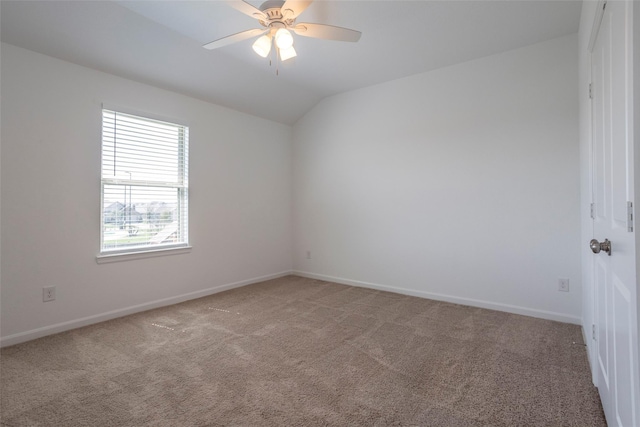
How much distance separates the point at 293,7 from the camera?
2076 mm

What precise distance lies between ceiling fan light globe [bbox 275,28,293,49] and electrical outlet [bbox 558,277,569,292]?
3.20 metres

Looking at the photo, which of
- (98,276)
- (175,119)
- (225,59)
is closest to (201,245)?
(98,276)

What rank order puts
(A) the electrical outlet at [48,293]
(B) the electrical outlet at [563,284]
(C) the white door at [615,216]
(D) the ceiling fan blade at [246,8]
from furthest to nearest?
(B) the electrical outlet at [563,284]
(A) the electrical outlet at [48,293]
(D) the ceiling fan blade at [246,8]
(C) the white door at [615,216]

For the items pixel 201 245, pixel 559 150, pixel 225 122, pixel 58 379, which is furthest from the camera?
pixel 225 122

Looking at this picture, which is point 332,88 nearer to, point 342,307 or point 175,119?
point 175,119

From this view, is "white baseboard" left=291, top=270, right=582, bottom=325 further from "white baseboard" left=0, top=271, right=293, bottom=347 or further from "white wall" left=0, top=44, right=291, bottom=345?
"white wall" left=0, top=44, right=291, bottom=345

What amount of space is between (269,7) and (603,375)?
289cm

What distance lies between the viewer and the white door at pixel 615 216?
1.08 meters

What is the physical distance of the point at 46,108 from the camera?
2.77 m

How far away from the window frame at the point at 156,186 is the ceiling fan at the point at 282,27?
4.80 feet

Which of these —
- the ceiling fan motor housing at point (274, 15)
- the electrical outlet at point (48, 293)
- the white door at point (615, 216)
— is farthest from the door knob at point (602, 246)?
the electrical outlet at point (48, 293)

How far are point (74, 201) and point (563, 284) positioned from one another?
465 centimetres

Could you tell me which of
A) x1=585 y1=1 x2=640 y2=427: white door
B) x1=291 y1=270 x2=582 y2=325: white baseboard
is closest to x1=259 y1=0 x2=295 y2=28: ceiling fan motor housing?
x1=585 y1=1 x2=640 y2=427: white door

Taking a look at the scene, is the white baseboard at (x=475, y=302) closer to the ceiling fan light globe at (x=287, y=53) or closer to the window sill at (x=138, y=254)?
the window sill at (x=138, y=254)
